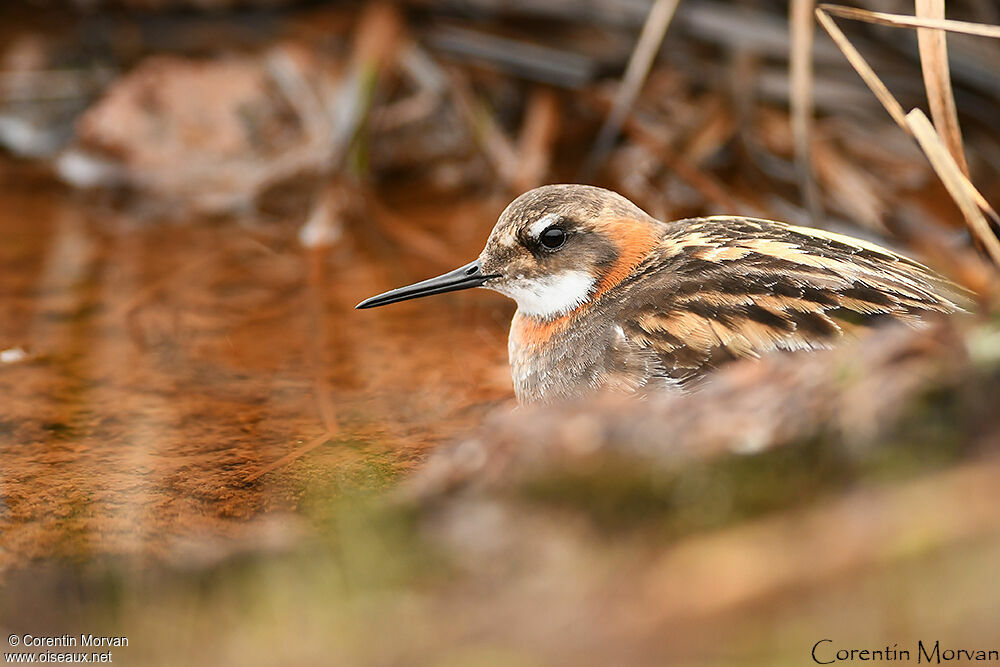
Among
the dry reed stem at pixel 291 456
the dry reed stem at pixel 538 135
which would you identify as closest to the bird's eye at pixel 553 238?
the dry reed stem at pixel 291 456

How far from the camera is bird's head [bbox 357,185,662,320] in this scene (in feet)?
12.3

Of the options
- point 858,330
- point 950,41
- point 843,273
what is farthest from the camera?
point 950,41

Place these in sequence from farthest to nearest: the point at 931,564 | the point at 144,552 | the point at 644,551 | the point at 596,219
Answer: the point at 596,219 → the point at 144,552 → the point at 644,551 → the point at 931,564

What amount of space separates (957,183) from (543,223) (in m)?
1.34

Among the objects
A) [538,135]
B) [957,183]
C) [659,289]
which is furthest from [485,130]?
[957,183]

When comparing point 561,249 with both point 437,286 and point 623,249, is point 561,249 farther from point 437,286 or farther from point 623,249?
point 437,286

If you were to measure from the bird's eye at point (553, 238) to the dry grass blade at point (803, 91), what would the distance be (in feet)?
5.10

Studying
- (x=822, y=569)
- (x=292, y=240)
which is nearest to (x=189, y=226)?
(x=292, y=240)

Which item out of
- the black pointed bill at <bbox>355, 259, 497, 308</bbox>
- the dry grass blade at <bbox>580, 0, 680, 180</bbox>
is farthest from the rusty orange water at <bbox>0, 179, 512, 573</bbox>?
the dry grass blade at <bbox>580, 0, 680, 180</bbox>

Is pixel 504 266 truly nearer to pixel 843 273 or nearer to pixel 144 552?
pixel 843 273

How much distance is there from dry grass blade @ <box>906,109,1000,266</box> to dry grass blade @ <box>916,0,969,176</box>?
0.63 feet

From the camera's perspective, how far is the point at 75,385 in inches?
151

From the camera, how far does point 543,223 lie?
3.74m

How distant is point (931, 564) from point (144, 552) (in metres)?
1.81
